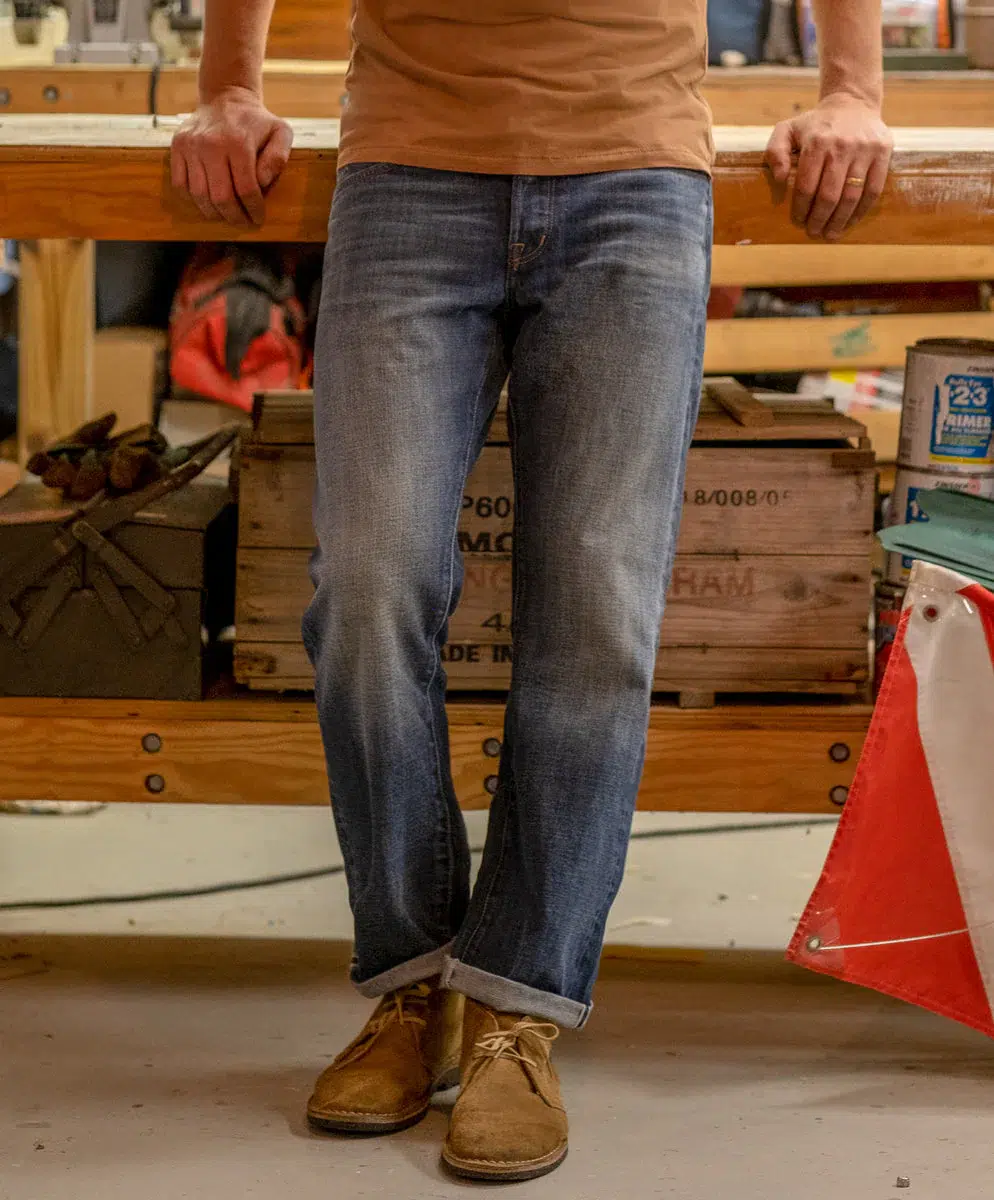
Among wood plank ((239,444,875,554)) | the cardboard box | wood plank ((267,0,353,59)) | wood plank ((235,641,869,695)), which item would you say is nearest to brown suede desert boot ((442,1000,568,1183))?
wood plank ((235,641,869,695))

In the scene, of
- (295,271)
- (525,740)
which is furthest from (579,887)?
(295,271)

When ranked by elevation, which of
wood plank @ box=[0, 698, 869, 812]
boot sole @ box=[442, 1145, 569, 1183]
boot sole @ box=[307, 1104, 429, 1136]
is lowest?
boot sole @ box=[307, 1104, 429, 1136]

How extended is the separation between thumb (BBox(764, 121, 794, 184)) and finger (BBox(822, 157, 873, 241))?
54 millimetres

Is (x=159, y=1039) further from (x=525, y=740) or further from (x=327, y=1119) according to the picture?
(x=525, y=740)

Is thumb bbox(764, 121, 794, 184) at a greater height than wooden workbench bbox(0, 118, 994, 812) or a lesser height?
greater

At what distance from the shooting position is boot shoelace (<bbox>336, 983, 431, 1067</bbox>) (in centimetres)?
128

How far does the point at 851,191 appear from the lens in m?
1.33

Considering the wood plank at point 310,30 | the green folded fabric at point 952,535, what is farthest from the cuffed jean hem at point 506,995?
the wood plank at point 310,30

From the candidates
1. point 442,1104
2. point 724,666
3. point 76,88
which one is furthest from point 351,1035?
point 76,88

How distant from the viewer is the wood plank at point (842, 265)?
3053 mm

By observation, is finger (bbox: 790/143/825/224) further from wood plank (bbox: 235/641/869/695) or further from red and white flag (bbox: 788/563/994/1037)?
wood plank (bbox: 235/641/869/695)

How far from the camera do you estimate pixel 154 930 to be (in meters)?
1.76

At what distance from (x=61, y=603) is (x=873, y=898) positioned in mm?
856

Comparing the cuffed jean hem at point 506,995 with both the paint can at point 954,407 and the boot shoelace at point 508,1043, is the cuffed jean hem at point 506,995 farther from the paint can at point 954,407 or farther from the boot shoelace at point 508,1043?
the paint can at point 954,407
